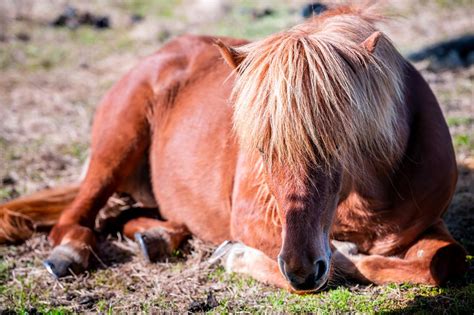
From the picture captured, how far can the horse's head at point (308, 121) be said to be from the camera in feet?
10.4

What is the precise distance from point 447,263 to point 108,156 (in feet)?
9.51

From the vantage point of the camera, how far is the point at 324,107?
328cm

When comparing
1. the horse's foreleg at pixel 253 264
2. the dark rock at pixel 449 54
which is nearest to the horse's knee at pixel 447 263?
the horse's foreleg at pixel 253 264

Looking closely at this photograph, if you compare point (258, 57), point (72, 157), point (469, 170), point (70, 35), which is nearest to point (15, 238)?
point (72, 157)

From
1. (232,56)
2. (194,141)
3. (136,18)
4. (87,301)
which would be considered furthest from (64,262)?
(136,18)

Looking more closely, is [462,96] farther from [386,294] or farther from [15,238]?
[15,238]

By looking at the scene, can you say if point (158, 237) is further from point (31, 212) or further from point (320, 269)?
point (320, 269)

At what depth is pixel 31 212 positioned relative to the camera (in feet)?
17.7

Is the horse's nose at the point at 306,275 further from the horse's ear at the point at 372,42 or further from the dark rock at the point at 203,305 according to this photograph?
the horse's ear at the point at 372,42

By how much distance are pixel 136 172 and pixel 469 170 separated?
3037 mm

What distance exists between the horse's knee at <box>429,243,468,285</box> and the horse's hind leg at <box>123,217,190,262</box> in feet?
6.74

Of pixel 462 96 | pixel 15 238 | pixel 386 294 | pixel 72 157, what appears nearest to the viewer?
pixel 386 294

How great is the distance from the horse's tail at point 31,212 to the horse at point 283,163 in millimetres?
12

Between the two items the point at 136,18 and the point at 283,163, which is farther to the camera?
the point at 136,18
